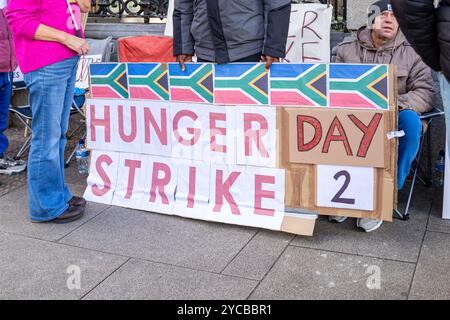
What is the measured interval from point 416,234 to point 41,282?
2.40m

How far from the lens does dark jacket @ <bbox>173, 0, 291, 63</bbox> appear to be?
3.77m

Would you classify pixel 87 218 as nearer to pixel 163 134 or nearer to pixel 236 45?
pixel 163 134

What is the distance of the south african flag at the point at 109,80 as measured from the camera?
4.34 m

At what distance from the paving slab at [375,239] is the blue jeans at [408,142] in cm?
34

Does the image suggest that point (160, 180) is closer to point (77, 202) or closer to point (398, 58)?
point (77, 202)

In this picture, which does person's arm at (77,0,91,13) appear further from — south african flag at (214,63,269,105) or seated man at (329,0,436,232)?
seated man at (329,0,436,232)

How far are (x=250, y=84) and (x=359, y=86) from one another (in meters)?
0.72

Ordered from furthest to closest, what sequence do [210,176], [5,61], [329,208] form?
[5,61], [210,176], [329,208]

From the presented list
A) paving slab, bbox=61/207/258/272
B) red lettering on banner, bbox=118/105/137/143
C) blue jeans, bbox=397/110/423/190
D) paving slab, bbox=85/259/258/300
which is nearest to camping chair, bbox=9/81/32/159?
red lettering on banner, bbox=118/105/137/143

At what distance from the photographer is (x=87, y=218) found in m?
4.29

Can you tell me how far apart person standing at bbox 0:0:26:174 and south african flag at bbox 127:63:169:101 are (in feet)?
5.21

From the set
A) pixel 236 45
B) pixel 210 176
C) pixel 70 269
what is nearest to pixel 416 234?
pixel 210 176

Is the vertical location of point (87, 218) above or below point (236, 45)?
below

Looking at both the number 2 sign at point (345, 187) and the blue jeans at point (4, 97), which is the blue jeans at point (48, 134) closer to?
the blue jeans at point (4, 97)
